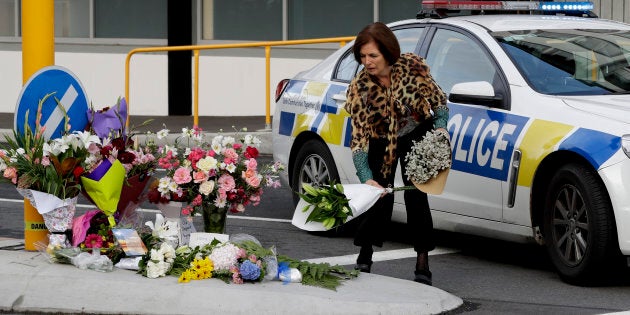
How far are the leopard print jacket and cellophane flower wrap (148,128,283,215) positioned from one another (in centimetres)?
66

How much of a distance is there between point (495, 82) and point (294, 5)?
10.7 metres

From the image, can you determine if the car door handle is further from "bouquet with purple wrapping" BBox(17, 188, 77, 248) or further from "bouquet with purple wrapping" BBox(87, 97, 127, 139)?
"bouquet with purple wrapping" BBox(17, 188, 77, 248)

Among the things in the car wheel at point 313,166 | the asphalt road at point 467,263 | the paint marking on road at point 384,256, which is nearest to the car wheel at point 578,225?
the asphalt road at point 467,263

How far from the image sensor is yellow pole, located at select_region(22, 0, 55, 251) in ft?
25.6

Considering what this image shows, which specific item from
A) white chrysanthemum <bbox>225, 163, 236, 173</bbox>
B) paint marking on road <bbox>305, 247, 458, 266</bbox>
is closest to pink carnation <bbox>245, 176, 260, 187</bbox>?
white chrysanthemum <bbox>225, 163, 236, 173</bbox>

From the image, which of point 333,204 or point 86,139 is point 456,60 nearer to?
point 333,204

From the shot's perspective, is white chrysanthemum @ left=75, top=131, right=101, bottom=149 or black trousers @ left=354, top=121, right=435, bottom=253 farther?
black trousers @ left=354, top=121, right=435, bottom=253

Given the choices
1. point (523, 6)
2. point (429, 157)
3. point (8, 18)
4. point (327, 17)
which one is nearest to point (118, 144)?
point (429, 157)

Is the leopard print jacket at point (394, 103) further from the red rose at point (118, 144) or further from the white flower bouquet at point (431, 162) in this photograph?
the red rose at point (118, 144)

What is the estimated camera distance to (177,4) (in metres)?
18.3

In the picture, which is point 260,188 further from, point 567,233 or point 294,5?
point 294,5

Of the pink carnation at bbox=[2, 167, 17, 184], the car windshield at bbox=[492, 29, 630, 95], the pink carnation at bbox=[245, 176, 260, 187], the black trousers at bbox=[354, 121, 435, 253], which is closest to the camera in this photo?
the pink carnation at bbox=[2, 167, 17, 184]

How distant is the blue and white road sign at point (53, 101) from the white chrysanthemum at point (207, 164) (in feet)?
2.31

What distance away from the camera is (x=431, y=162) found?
7.42 metres
